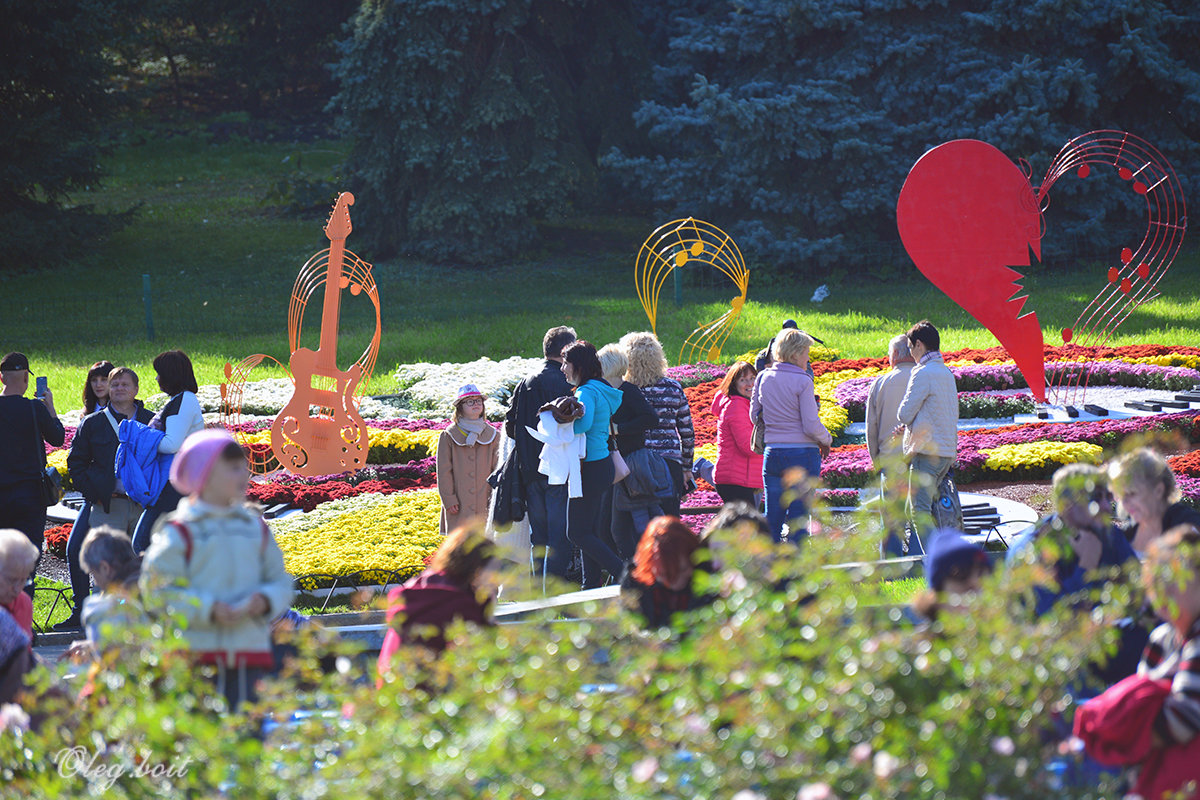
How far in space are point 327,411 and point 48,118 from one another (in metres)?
19.8

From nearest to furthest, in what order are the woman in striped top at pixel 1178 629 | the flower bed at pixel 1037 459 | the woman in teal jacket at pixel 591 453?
the woman in striped top at pixel 1178 629, the woman in teal jacket at pixel 591 453, the flower bed at pixel 1037 459

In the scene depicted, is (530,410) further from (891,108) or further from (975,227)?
(891,108)

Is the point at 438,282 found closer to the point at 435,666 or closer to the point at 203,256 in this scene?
the point at 203,256

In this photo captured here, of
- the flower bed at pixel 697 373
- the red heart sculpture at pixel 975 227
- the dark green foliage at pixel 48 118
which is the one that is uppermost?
the dark green foliage at pixel 48 118

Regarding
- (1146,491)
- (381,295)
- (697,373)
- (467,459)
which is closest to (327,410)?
(467,459)

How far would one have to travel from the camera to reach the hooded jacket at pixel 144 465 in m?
7.79

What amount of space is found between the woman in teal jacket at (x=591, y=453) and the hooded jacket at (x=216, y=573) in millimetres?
3624

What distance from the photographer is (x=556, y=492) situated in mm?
8320

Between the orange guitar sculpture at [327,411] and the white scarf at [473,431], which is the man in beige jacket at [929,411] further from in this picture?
the orange guitar sculpture at [327,411]

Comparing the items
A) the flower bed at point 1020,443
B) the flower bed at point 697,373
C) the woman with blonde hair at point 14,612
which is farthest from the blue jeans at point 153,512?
the flower bed at point 697,373

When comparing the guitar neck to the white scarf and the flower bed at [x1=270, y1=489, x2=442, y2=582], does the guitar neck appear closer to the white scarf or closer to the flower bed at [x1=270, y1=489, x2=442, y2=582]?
the flower bed at [x1=270, y1=489, x2=442, y2=582]

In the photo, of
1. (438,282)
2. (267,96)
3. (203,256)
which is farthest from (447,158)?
(267,96)

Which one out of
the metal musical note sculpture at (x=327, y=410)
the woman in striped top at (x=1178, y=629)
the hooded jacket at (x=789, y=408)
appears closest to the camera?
the woman in striped top at (x=1178, y=629)

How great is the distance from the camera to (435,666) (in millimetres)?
3754
